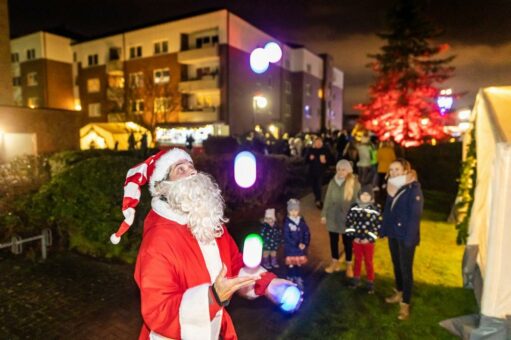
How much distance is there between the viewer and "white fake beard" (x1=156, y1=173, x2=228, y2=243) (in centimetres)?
239

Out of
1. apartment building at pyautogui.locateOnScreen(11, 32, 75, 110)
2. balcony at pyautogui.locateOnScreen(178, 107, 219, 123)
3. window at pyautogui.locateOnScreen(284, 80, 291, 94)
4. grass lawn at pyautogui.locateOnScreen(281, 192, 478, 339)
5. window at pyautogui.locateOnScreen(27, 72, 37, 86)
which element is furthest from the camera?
window at pyautogui.locateOnScreen(284, 80, 291, 94)

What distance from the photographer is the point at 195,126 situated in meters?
32.4

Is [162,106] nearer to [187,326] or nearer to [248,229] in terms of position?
[248,229]

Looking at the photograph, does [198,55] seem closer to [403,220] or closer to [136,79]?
[136,79]

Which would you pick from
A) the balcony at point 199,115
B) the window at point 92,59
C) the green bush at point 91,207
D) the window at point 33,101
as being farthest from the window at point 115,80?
the green bush at point 91,207

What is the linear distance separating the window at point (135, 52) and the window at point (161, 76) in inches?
111

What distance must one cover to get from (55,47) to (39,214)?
1604 inches

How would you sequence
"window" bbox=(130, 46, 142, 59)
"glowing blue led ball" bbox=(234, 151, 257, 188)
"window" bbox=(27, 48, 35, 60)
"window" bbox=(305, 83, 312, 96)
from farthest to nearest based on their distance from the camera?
"window" bbox=(305, 83, 312, 96)
"window" bbox=(27, 48, 35, 60)
"window" bbox=(130, 46, 142, 59)
"glowing blue led ball" bbox=(234, 151, 257, 188)

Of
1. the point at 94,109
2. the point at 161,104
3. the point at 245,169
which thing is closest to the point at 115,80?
the point at 94,109

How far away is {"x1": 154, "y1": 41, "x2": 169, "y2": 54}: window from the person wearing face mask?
32574 millimetres

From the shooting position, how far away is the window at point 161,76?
113 ft

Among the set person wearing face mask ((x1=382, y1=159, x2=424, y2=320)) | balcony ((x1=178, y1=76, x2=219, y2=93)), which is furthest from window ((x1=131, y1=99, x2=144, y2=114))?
person wearing face mask ((x1=382, y1=159, x2=424, y2=320))

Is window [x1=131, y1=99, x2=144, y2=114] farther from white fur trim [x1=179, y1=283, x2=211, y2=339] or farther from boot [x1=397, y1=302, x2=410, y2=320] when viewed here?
white fur trim [x1=179, y1=283, x2=211, y2=339]

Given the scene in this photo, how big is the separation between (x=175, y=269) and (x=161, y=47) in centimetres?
3542
